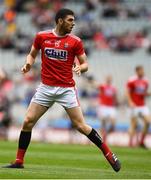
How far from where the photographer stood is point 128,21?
34.7 m

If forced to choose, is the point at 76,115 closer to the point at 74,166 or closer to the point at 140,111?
the point at 74,166

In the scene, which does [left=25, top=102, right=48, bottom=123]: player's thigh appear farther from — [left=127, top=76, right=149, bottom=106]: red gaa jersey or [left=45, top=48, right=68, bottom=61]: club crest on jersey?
A: [left=127, top=76, right=149, bottom=106]: red gaa jersey

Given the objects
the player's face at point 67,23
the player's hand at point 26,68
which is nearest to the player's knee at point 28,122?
the player's hand at point 26,68

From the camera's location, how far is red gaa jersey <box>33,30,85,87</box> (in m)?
11.9

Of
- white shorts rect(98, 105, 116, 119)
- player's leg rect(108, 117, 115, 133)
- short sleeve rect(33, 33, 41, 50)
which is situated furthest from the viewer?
white shorts rect(98, 105, 116, 119)

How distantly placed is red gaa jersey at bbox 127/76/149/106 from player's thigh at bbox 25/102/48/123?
10176 millimetres

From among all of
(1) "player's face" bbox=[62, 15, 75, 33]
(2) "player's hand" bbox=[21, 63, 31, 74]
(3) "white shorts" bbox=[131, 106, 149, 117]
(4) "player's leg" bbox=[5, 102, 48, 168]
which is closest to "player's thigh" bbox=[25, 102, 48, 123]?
(4) "player's leg" bbox=[5, 102, 48, 168]

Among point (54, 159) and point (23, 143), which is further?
point (54, 159)

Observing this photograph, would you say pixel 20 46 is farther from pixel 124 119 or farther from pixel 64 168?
pixel 64 168

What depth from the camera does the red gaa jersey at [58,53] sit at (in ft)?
39.2

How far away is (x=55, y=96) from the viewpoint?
12.0 m

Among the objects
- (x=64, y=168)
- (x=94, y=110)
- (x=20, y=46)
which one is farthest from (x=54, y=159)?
(x=20, y=46)

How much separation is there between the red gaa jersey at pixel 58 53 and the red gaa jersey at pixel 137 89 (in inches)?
398

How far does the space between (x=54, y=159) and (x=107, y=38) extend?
19.0 m
